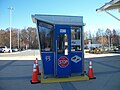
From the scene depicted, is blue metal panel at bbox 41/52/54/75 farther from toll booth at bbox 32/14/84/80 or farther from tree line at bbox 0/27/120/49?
tree line at bbox 0/27/120/49

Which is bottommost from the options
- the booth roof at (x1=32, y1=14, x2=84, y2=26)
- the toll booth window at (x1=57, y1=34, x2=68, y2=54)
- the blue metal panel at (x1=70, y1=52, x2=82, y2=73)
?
the blue metal panel at (x1=70, y1=52, x2=82, y2=73)

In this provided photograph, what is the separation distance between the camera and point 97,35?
97.4 metres

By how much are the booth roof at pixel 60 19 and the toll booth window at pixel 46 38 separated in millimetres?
439

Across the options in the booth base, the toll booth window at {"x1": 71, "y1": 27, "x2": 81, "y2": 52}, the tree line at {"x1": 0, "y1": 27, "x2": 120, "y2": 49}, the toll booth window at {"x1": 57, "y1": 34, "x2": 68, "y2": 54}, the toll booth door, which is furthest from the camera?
the tree line at {"x1": 0, "y1": 27, "x2": 120, "y2": 49}

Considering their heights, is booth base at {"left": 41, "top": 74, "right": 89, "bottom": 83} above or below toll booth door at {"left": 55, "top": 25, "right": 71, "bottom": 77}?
below

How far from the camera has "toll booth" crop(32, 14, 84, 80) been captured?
909 centimetres

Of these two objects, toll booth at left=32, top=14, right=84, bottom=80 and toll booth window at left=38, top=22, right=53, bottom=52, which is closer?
toll booth at left=32, top=14, right=84, bottom=80

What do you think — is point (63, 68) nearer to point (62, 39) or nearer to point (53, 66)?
point (53, 66)

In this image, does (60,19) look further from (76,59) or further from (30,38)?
(30,38)

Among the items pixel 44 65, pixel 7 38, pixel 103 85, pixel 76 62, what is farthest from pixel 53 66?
pixel 7 38

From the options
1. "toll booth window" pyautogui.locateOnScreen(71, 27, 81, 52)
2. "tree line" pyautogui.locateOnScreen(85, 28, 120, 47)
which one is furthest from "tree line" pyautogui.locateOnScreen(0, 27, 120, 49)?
"toll booth window" pyautogui.locateOnScreen(71, 27, 81, 52)

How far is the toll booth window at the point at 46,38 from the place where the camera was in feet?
30.4

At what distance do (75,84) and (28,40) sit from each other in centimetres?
9516

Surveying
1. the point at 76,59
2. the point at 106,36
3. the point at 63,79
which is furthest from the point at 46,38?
the point at 106,36
